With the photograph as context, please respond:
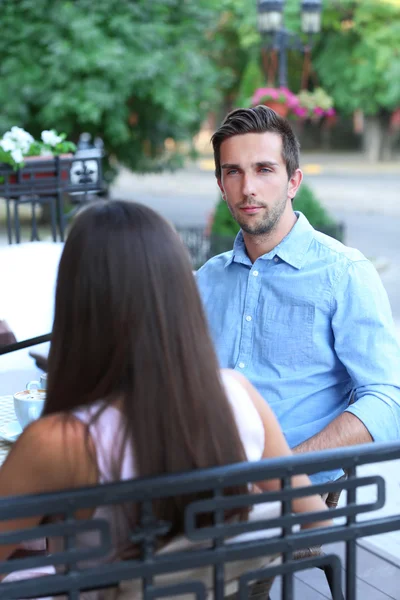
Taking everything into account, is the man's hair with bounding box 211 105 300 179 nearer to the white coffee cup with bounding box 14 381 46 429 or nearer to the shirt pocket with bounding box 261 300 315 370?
the shirt pocket with bounding box 261 300 315 370

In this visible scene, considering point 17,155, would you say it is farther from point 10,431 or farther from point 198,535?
point 198,535

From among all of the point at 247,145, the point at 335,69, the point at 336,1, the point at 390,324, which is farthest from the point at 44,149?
the point at 335,69

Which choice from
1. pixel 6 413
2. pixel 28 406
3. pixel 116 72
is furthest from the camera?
pixel 116 72

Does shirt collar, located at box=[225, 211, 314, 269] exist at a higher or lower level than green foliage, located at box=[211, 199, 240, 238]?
higher

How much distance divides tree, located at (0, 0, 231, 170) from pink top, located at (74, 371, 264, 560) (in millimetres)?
12570

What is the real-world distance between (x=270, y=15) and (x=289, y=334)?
29.5 ft

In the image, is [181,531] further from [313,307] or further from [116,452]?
[313,307]

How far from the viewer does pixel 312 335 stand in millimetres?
2346

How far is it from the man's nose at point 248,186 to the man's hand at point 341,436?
2.12ft

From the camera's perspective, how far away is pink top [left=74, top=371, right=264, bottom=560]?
1369mm

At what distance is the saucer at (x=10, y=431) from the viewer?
7.27 feet

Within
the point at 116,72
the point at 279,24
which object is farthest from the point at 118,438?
the point at 116,72

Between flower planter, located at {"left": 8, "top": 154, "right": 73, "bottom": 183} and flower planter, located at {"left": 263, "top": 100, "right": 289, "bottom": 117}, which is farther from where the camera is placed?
flower planter, located at {"left": 263, "top": 100, "right": 289, "bottom": 117}

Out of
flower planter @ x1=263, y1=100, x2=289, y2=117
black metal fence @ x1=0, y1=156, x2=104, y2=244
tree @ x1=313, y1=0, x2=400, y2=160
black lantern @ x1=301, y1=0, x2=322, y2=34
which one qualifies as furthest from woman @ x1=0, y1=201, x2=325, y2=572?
tree @ x1=313, y1=0, x2=400, y2=160
